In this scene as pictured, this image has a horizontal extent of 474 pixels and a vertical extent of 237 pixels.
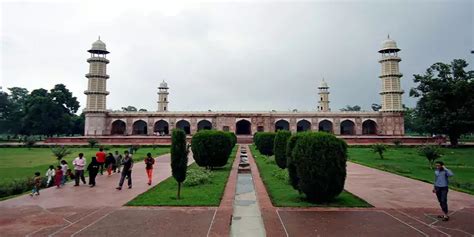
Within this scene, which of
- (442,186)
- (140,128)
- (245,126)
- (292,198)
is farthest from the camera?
(245,126)

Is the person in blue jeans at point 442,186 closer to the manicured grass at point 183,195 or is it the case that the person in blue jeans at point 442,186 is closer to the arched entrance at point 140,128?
the manicured grass at point 183,195

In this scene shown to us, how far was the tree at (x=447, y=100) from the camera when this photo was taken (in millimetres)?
29453

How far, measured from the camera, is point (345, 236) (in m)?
5.17

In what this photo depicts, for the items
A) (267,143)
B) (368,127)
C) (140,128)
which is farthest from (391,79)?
(140,128)

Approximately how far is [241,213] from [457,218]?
13.4ft

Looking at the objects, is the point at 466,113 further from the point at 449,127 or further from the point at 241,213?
the point at 241,213

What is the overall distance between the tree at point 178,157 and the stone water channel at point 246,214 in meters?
1.46

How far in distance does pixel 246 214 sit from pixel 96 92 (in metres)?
42.0

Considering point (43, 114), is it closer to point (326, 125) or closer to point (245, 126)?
point (245, 126)

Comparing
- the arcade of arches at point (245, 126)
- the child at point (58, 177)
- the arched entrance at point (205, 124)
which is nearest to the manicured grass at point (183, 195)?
the child at point (58, 177)

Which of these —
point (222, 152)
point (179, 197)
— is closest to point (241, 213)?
point (179, 197)

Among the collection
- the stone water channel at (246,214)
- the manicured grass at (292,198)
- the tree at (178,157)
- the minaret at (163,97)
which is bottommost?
the stone water channel at (246,214)

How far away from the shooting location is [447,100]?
31.6 m

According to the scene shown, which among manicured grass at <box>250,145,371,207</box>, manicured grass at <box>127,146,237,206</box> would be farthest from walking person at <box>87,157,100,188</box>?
manicured grass at <box>250,145,371,207</box>
